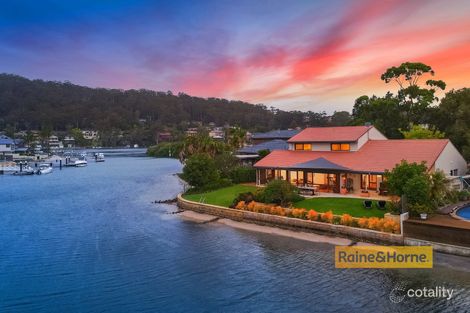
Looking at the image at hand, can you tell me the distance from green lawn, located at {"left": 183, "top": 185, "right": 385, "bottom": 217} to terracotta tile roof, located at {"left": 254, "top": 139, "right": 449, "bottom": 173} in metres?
3.92

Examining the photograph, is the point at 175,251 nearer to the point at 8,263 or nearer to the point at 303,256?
the point at 303,256

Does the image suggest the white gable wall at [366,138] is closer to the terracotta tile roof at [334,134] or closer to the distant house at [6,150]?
the terracotta tile roof at [334,134]

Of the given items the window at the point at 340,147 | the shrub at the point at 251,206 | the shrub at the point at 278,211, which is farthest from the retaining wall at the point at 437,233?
the window at the point at 340,147

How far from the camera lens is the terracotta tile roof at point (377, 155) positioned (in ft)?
105

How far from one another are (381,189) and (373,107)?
91.4 feet

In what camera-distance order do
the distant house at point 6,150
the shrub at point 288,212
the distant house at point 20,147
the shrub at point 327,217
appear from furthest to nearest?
1. the distant house at point 20,147
2. the distant house at point 6,150
3. the shrub at point 288,212
4. the shrub at point 327,217

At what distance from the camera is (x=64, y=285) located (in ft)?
61.7

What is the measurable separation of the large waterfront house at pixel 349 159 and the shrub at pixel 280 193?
9.55 ft

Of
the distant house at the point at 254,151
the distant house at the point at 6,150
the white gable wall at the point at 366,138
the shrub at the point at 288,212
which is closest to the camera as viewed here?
the shrub at the point at 288,212

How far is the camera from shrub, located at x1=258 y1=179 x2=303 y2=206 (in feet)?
103

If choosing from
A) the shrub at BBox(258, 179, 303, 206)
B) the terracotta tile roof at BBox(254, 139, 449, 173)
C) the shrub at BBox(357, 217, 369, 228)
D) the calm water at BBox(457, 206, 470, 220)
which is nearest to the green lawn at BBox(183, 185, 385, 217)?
the shrub at BBox(258, 179, 303, 206)

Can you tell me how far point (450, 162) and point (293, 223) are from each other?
1567 centimetres

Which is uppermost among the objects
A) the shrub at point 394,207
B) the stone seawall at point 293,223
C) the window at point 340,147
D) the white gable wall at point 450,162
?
the window at point 340,147

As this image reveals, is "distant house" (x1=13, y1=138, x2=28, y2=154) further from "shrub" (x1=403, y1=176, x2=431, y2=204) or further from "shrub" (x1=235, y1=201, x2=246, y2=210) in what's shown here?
"shrub" (x1=403, y1=176, x2=431, y2=204)
